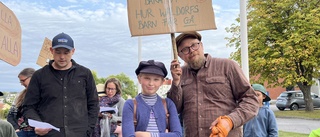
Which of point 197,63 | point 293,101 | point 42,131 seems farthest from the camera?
point 293,101

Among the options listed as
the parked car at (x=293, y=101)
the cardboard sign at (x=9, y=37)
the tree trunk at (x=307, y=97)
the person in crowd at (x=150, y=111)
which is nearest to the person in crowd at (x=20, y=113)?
the cardboard sign at (x=9, y=37)

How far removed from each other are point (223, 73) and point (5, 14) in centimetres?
201

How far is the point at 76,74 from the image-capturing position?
149 inches

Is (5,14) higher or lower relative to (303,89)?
higher

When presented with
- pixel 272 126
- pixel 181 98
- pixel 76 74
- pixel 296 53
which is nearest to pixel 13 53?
pixel 76 74

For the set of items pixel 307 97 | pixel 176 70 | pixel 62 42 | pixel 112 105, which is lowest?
pixel 307 97

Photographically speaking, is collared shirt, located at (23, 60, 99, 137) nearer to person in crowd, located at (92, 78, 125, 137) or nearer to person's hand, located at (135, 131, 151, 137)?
person's hand, located at (135, 131, 151, 137)

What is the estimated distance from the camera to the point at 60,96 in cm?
368

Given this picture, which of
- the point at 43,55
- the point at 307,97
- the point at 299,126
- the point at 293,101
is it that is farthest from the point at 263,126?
the point at 293,101

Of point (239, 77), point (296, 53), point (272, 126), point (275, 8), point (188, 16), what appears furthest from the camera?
point (275, 8)

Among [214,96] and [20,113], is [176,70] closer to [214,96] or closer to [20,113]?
[214,96]

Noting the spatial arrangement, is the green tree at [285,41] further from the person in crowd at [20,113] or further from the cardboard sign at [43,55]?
the person in crowd at [20,113]

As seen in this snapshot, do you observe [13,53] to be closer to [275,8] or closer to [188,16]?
[188,16]

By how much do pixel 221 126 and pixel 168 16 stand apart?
1.12 metres
